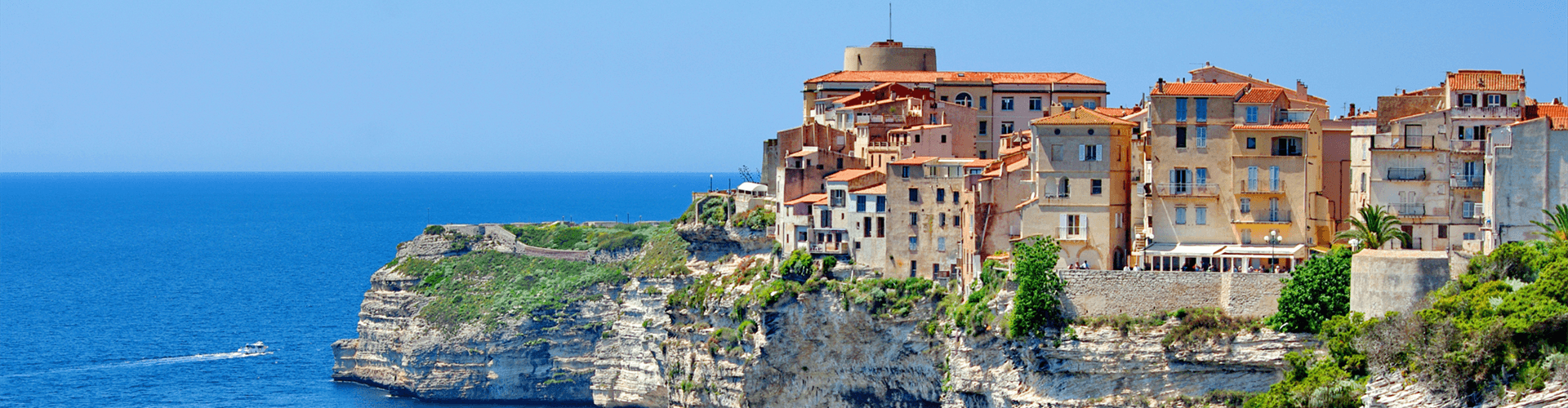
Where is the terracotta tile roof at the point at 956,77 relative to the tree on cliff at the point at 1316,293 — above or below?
above

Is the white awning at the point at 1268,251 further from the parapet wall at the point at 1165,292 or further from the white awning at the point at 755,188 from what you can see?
the white awning at the point at 755,188

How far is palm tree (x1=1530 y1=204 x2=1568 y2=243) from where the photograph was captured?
60281 mm

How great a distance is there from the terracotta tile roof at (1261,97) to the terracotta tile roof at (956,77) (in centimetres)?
2365

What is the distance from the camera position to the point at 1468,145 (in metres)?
65.9

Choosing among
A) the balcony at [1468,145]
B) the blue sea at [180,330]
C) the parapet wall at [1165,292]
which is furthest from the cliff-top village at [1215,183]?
the blue sea at [180,330]

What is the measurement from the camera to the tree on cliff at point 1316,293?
206 feet

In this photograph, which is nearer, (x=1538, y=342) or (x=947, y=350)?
(x=1538, y=342)

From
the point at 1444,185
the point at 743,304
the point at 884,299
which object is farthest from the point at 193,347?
→ the point at 1444,185

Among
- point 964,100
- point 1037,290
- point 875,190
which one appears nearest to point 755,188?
point 964,100

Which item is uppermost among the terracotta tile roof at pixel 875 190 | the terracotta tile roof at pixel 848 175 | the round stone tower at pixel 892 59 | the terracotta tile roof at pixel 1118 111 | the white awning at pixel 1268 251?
the round stone tower at pixel 892 59

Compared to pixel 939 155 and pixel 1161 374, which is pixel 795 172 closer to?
pixel 939 155

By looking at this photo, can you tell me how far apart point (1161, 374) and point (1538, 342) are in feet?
48.8

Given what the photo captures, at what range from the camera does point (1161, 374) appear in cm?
6719

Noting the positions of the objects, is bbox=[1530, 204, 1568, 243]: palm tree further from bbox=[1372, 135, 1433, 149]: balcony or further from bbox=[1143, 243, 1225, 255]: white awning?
bbox=[1143, 243, 1225, 255]: white awning
